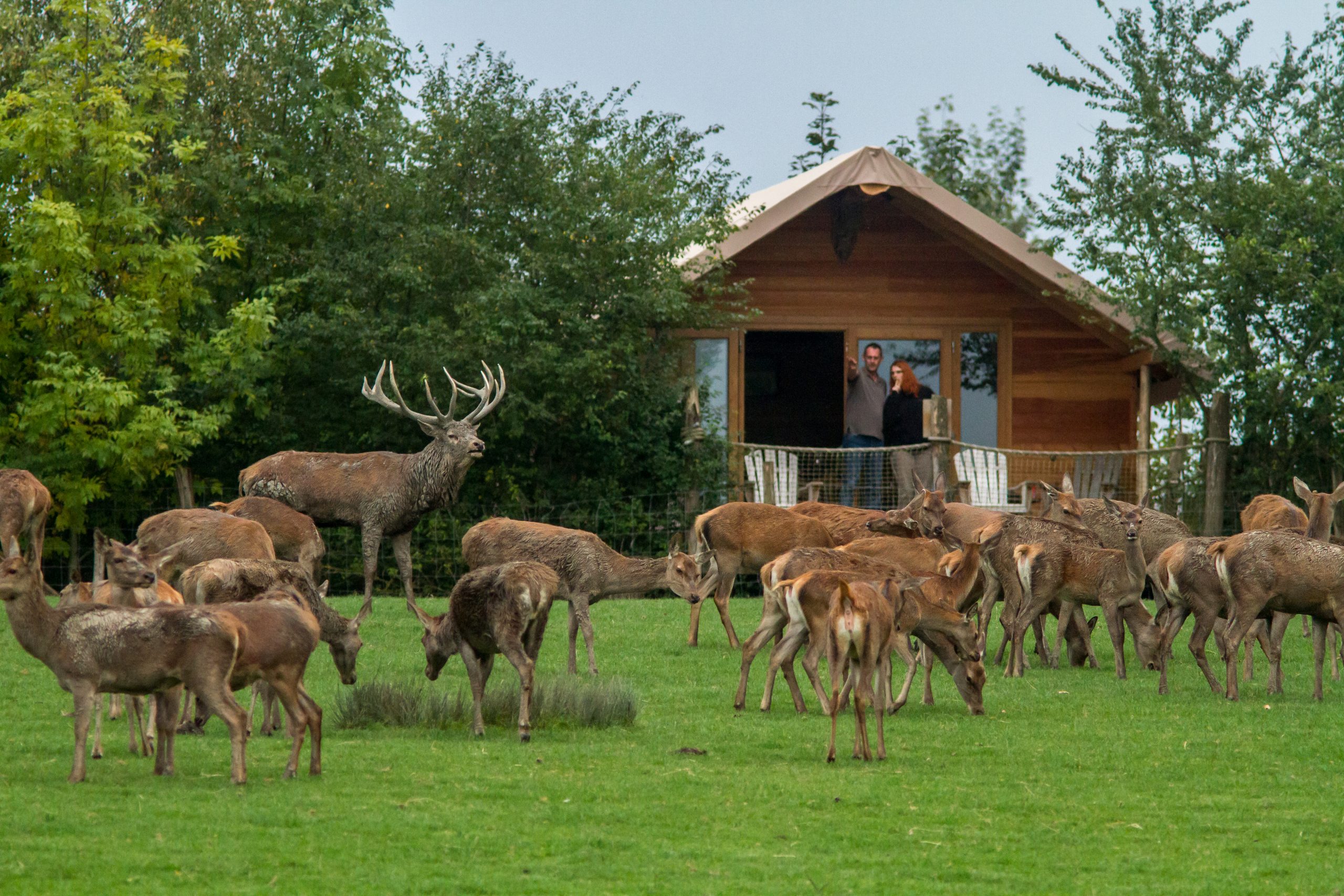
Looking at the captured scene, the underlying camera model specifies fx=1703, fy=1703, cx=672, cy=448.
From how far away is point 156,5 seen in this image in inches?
1093

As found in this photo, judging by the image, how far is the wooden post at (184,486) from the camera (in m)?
23.0

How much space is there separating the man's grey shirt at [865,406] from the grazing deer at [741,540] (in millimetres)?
8315

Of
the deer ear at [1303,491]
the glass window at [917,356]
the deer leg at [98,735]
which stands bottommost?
the deer leg at [98,735]

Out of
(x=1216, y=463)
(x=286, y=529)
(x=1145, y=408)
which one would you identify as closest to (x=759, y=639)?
(x=286, y=529)

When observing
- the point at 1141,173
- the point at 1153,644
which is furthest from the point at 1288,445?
the point at 1153,644

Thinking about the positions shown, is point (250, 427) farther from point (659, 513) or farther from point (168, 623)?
point (168, 623)

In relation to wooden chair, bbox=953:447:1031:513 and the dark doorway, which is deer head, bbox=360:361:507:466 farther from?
the dark doorway

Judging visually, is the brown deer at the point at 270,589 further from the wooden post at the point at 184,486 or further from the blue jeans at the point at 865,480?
the wooden post at the point at 184,486

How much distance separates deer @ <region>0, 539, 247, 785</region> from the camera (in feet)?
28.7

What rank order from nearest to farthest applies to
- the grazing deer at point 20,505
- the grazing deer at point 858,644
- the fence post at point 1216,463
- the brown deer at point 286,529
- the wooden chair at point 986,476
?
the grazing deer at point 858,644, the brown deer at point 286,529, the grazing deer at point 20,505, the wooden chair at point 986,476, the fence post at point 1216,463

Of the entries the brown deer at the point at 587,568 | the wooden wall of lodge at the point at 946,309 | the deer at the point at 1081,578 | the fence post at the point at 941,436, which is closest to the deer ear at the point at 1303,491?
the deer at the point at 1081,578

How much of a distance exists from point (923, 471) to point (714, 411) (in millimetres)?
3870

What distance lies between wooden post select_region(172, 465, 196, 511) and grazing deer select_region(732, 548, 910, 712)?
1215 cm

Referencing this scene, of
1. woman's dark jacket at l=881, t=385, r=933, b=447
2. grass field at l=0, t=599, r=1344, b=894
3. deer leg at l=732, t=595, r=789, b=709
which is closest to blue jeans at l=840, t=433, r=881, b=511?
woman's dark jacket at l=881, t=385, r=933, b=447
